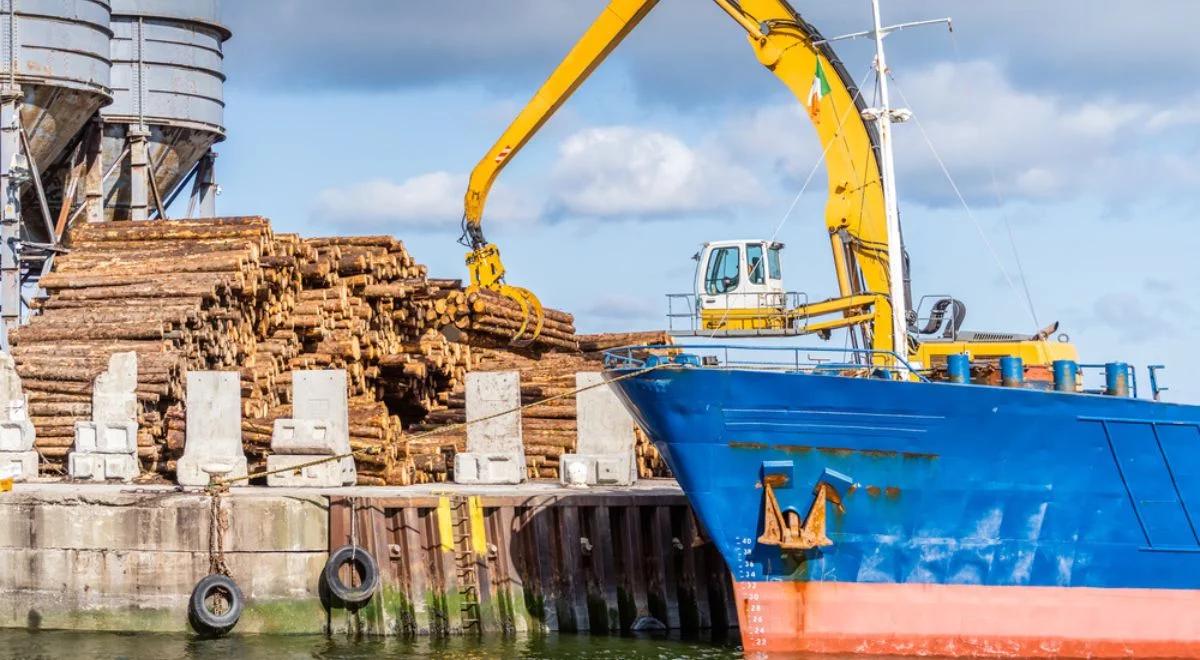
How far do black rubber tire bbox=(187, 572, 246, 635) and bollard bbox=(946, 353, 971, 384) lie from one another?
9790mm

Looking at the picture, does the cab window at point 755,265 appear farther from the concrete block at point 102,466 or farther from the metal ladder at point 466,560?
the concrete block at point 102,466

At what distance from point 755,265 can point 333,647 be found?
29.3ft

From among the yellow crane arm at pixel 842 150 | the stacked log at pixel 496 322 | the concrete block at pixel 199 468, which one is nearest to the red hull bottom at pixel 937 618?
the yellow crane arm at pixel 842 150

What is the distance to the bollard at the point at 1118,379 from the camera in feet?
70.7

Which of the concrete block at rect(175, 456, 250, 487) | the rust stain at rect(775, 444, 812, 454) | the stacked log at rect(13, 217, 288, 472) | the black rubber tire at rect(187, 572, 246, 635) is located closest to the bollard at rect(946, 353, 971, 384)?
the rust stain at rect(775, 444, 812, 454)

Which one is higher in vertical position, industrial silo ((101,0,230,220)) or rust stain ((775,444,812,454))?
industrial silo ((101,0,230,220))

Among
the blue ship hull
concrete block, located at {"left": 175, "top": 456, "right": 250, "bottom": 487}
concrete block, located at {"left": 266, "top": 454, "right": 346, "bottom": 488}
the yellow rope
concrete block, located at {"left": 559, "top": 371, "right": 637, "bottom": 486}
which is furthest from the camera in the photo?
concrete block, located at {"left": 559, "top": 371, "right": 637, "bottom": 486}

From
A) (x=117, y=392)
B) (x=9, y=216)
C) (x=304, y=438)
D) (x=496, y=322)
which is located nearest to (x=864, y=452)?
(x=304, y=438)

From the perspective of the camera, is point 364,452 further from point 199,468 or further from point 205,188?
point 205,188

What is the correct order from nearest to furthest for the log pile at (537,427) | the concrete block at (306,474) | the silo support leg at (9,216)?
the concrete block at (306,474)
the log pile at (537,427)
the silo support leg at (9,216)

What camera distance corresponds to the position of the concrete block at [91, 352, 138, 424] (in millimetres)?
27141

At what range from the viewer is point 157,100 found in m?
44.3

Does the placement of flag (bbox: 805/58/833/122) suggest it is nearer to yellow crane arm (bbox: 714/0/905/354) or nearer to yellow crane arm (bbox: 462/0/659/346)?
yellow crane arm (bbox: 714/0/905/354)

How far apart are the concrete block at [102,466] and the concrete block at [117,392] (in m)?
0.74
